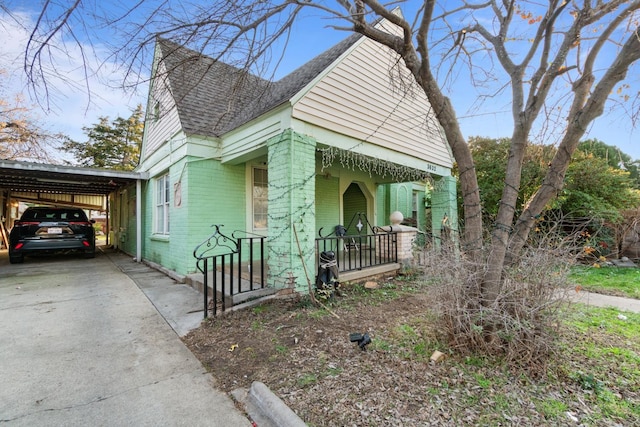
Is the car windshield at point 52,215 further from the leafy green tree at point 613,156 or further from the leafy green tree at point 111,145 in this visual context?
the leafy green tree at point 111,145

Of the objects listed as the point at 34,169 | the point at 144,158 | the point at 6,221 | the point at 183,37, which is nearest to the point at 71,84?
the point at 183,37

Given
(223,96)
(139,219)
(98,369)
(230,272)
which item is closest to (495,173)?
(223,96)

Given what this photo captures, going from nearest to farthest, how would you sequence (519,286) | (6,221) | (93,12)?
(519,286) < (93,12) < (6,221)

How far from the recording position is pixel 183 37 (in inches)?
140

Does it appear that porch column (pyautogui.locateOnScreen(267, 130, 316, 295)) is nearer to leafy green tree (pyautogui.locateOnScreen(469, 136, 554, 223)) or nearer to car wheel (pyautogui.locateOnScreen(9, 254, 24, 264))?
leafy green tree (pyautogui.locateOnScreen(469, 136, 554, 223))

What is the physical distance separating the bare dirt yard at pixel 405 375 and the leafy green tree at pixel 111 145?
23686 mm

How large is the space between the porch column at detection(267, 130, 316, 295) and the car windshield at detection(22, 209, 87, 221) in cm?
779

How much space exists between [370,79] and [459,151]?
4.11 meters

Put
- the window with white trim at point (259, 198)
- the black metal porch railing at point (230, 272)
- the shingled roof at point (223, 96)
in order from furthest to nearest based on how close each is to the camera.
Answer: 1. the window with white trim at point (259, 198)
2. the shingled roof at point (223, 96)
3. the black metal porch railing at point (230, 272)

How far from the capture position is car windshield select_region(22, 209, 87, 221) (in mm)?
8164

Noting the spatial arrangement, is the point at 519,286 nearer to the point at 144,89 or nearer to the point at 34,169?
the point at 144,89

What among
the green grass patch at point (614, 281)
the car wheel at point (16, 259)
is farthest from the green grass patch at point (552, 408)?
the car wheel at point (16, 259)

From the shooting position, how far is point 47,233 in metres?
8.20

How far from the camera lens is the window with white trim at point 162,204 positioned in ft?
24.4
